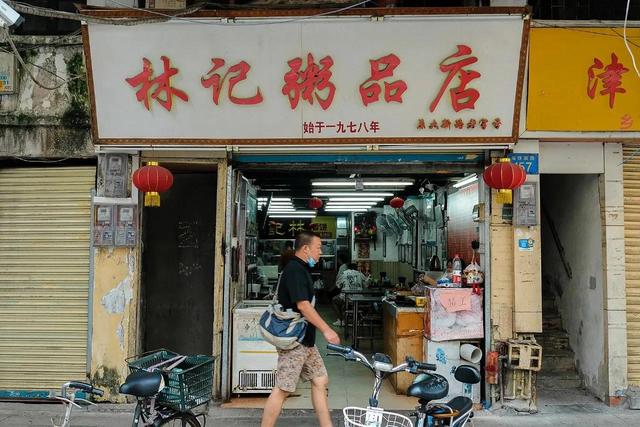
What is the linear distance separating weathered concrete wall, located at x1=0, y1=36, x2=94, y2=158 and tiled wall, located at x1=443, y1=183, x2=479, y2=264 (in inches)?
231

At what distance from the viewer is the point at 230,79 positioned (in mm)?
6984

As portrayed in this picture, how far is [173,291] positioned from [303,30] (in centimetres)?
444

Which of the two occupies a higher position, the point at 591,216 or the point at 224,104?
the point at 224,104

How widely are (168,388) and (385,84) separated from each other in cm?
448

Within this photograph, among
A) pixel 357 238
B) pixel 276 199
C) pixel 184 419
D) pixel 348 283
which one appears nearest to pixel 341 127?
pixel 184 419

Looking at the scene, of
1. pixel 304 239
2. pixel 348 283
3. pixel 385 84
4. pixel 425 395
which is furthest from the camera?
pixel 348 283

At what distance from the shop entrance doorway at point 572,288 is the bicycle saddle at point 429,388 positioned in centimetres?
432

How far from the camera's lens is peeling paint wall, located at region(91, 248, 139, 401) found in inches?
282

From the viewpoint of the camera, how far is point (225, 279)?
7352 millimetres

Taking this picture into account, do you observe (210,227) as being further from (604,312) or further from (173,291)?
(604,312)

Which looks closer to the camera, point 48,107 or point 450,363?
point 450,363

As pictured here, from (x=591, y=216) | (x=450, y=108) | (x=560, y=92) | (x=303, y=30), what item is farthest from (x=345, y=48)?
(x=591, y=216)

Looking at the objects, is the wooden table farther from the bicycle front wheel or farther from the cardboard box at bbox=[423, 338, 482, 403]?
the bicycle front wheel

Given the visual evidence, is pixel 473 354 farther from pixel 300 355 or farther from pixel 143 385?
pixel 143 385
